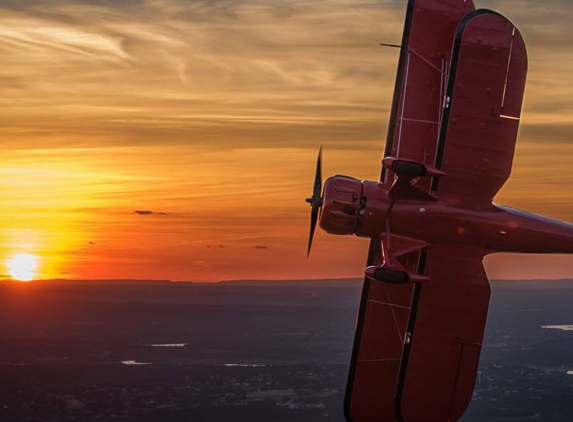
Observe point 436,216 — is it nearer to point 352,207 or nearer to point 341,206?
point 352,207

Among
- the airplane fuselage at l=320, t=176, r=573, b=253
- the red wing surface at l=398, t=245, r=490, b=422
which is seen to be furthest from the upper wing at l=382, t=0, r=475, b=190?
the red wing surface at l=398, t=245, r=490, b=422

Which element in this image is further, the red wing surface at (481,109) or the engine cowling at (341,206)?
the engine cowling at (341,206)

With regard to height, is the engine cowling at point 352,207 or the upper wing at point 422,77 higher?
the upper wing at point 422,77

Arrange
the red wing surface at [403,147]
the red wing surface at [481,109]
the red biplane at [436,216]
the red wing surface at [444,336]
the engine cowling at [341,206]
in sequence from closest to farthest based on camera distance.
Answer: the red wing surface at [481,109] < the red biplane at [436,216] < the engine cowling at [341,206] < the red wing surface at [444,336] < the red wing surface at [403,147]

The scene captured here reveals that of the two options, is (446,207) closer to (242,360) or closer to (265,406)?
(265,406)

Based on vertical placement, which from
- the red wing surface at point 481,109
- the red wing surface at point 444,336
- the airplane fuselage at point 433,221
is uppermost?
the red wing surface at point 481,109

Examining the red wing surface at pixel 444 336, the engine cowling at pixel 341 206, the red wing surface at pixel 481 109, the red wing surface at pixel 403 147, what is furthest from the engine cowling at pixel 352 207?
the red wing surface at pixel 444 336

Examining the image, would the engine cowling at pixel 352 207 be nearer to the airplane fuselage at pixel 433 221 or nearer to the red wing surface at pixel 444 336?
the airplane fuselage at pixel 433 221
